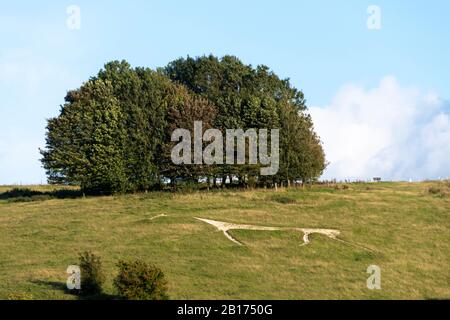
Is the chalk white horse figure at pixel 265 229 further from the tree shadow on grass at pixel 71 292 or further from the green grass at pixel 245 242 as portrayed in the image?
the tree shadow on grass at pixel 71 292

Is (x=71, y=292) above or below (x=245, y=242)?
below

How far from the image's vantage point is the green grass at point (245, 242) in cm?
4272

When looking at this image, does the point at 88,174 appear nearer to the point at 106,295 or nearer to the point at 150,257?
the point at 150,257

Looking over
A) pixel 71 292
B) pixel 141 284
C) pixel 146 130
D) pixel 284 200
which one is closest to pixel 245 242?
pixel 71 292

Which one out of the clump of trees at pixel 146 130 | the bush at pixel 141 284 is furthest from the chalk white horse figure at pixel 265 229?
the clump of trees at pixel 146 130

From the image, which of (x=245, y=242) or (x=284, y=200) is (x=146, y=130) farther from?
(x=245, y=242)

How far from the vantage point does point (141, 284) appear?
37.8 metres

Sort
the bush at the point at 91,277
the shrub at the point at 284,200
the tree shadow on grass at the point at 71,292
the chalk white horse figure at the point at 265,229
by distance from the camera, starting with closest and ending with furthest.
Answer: the tree shadow on grass at the point at 71,292, the bush at the point at 91,277, the chalk white horse figure at the point at 265,229, the shrub at the point at 284,200

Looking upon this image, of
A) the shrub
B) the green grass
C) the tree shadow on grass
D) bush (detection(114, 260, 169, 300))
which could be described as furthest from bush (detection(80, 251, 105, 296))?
the shrub

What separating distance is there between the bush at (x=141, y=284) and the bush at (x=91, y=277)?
10.4ft

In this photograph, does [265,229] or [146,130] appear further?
[146,130]

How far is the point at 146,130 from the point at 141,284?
5131cm

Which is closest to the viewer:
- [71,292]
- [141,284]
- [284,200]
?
[141,284]
